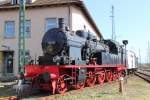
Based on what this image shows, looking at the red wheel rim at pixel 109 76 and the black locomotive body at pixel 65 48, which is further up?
the black locomotive body at pixel 65 48

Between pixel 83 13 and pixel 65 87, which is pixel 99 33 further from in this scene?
pixel 65 87

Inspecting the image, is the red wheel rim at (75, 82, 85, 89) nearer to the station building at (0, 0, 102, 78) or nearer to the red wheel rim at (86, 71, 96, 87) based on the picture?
the red wheel rim at (86, 71, 96, 87)

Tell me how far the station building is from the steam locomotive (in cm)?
1267

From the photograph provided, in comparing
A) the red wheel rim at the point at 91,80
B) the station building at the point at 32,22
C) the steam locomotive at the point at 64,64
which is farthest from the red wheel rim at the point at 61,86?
the station building at the point at 32,22

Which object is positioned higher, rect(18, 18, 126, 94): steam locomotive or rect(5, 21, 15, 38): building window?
rect(5, 21, 15, 38): building window

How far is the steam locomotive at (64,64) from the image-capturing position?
60.3 ft

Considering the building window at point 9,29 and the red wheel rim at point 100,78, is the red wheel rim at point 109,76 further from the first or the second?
the building window at point 9,29

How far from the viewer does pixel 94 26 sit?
51188 millimetres

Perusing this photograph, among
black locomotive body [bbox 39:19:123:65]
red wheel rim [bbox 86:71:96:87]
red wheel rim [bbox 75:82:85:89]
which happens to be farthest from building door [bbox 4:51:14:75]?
red wheel rim [bbox 75:82:85:89]

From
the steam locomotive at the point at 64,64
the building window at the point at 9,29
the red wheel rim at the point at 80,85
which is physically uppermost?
the building window at the point at 9,29

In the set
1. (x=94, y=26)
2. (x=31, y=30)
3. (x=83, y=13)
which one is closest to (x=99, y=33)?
(x=94, y=26)

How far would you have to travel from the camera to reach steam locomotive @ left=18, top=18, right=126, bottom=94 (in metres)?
18.4

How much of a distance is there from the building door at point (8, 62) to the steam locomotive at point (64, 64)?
1604 centimetres

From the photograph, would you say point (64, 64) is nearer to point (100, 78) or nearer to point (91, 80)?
point (91, 80)
